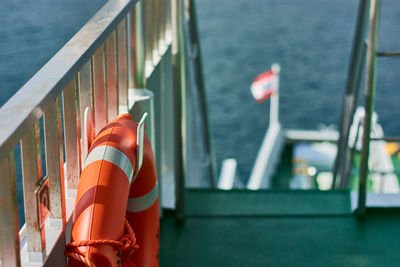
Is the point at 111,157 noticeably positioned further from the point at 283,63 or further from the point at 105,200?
the point at 283,63

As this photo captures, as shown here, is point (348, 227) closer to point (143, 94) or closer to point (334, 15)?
point (143, 94)

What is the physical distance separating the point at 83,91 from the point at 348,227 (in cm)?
114

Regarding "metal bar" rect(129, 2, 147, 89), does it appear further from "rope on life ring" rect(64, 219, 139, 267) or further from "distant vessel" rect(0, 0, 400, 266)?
"rope on life ring" rect(64, 219, 139, 267)

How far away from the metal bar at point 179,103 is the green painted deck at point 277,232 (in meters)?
0.12

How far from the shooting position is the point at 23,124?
0.96 meters

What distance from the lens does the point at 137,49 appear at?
70.7 inches

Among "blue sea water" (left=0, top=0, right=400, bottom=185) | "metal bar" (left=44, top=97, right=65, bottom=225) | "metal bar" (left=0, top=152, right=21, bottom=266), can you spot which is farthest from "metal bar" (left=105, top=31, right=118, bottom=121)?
"blue sea water" (left=0, top=0, right=400, bottom=185)

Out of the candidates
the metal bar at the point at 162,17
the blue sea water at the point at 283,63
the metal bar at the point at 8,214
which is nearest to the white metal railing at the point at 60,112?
the metal bar at the point at 8,214

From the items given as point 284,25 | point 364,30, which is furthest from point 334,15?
point 364,30

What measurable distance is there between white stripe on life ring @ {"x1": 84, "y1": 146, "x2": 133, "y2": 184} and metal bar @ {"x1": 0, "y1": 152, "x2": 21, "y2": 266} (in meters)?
0.23

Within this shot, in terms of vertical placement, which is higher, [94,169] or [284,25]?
[284,25]

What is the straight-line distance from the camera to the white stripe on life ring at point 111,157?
119cm

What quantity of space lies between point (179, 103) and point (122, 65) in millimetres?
375

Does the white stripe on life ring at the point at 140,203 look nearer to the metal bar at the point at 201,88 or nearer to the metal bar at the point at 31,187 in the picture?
the metal bar at the point at 31,187
